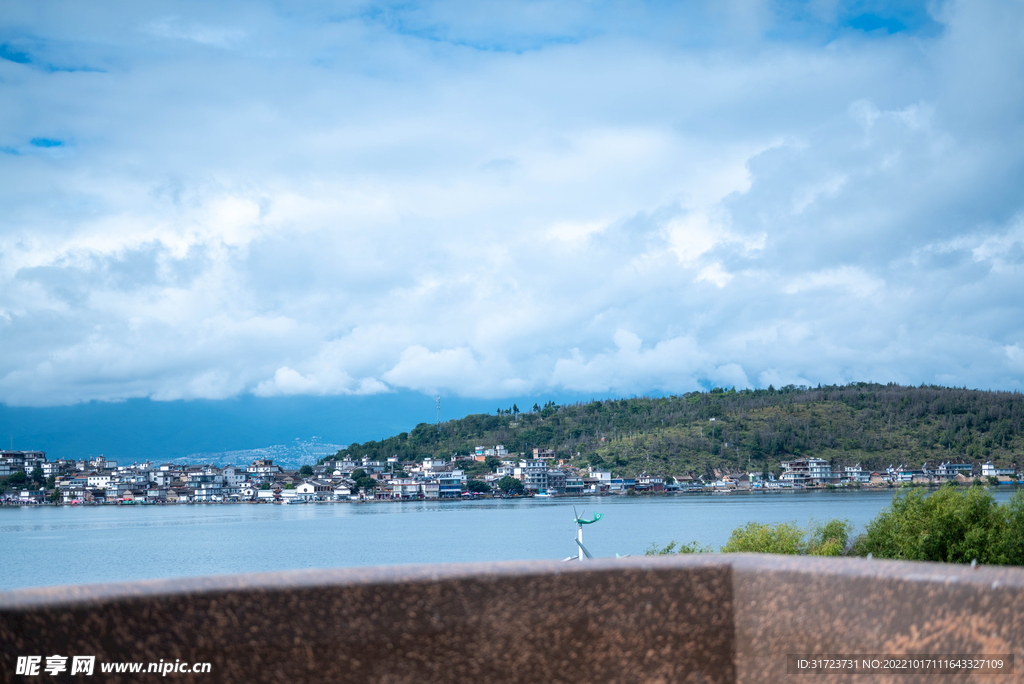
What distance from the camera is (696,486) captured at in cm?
14588

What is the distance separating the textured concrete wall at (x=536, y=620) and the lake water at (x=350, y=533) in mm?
37221

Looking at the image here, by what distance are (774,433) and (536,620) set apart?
16761 cm

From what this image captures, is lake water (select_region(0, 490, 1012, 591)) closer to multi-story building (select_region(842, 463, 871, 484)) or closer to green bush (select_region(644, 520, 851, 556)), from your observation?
green bush (select_region(644, 520, 851, 556))

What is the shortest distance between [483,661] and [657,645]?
48 centimetres

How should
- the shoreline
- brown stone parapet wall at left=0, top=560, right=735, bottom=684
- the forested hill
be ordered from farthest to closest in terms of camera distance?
the forested hill < the shoreline < brown stone parapet wall at left=0, top=560, right=735, bottom=684

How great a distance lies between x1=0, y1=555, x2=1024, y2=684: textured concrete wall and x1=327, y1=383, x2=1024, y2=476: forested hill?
494 feet

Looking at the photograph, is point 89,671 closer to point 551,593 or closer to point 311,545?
point 551,593

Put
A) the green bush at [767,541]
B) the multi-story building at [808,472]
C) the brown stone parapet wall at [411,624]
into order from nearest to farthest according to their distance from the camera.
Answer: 1. the brown stone parapet wall at [411,624]
2. the green bush at [767,541]
3. the multi-story building at [808,472]

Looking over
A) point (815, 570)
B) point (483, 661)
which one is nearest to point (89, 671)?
point (483, 661)

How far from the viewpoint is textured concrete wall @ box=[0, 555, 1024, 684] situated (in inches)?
85.4

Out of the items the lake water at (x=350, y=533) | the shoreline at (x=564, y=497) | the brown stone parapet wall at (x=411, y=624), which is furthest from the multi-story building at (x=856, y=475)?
the brown stone parapet wall at (x=411, y=624)

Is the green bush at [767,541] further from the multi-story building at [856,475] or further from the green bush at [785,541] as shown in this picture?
the multi-story building at [856,475]

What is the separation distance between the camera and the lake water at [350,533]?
62188mm

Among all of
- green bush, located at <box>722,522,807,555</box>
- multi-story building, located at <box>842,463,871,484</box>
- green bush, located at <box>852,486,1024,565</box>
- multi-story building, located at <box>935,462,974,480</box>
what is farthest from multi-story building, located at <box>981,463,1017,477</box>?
green bush, located at <box>852,486,1024,565</box>
